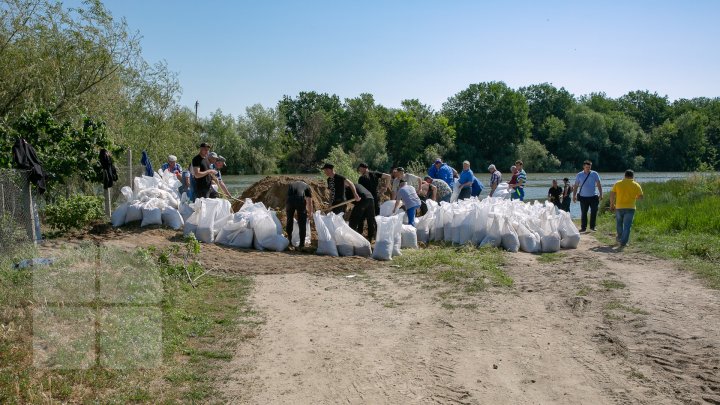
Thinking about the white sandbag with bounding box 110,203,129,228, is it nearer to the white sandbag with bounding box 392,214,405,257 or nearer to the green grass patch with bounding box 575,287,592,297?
the white sandbag with bounding box 392,214,405,257

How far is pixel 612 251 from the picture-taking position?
10.6 m

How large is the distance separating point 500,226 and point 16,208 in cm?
743

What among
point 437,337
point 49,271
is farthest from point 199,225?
point 437,337

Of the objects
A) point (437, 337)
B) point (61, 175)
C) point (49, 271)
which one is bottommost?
point (437, 337)

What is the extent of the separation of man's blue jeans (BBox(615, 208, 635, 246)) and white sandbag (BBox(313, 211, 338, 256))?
212 inches

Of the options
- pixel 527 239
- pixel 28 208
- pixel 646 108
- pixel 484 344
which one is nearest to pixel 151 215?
pixel 28 208

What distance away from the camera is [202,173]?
10.7 metres

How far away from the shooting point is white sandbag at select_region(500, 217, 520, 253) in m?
10.5

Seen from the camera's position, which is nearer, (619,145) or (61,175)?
(61,175)

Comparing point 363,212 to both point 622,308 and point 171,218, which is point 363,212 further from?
point 622,308

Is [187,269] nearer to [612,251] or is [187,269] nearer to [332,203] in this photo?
[332,203]

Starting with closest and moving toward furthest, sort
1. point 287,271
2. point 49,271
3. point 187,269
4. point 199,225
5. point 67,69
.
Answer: point 49,271 < point 187,269 < point 287,271 < point 199,225 < point 67,69

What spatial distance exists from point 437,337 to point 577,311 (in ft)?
6.20

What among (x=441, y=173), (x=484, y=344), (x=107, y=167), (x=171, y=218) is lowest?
(x=484, y=344)
